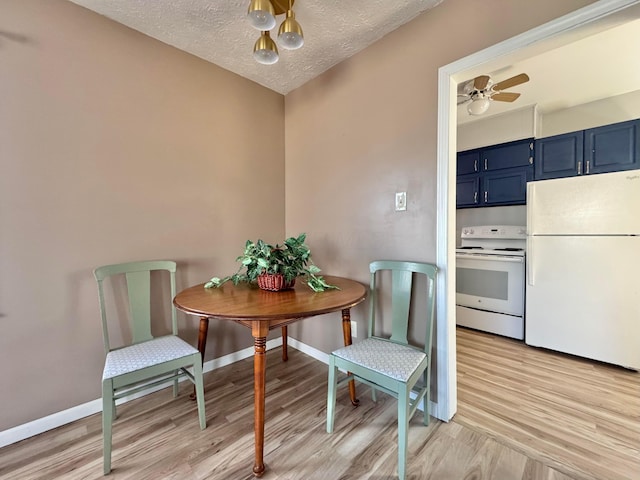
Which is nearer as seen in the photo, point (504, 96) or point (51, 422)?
point (51, 422)

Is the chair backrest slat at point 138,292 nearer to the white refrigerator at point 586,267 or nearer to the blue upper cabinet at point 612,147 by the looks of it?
the white refrigerator at point 586,267

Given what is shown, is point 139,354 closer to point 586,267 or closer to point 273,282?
point 273,282

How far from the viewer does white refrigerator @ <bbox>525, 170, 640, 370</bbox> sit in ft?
7.02

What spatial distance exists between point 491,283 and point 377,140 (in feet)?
7.06

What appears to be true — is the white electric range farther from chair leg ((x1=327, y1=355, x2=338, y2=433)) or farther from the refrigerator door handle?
chair leg ((x1=327, y1=355, x2=338, y2=433))

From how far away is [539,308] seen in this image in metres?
2.55

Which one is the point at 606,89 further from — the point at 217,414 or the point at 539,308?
the point at 217,414

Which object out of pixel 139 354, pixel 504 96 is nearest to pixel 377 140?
pixel 504 96

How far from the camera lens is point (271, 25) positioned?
1272mm

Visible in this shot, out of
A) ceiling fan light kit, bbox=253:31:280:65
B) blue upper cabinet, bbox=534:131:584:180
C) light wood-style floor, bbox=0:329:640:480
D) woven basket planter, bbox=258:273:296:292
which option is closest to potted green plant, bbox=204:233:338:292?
woven basket planter, bbox=258:273:296:292

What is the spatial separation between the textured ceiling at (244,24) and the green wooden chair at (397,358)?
5.06ft

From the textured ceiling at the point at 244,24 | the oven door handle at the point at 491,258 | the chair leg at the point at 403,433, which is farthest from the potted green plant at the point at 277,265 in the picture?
the oven door handle at the point at 491,258

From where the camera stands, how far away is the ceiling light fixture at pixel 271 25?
47.1 inches

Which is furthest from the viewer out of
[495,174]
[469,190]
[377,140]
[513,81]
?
Result: [469,190]
